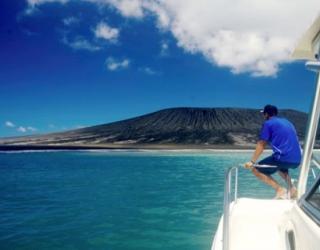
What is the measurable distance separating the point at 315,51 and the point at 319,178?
1.72m

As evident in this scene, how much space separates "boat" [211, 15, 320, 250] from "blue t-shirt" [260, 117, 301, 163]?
0.86 m

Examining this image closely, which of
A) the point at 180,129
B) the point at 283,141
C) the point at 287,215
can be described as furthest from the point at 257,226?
the point at 180,129

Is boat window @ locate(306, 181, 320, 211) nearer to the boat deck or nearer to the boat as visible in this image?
the boat

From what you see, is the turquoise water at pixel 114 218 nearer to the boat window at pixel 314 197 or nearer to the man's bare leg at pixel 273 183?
the man's bare leg at pixel 273 183

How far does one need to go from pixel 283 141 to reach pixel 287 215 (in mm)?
1725

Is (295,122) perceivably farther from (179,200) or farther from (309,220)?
(309,220)

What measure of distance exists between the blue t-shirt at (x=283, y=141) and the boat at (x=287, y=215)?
33.9 inches

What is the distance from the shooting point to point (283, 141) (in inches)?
229

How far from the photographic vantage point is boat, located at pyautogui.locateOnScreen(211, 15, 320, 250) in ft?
10.4

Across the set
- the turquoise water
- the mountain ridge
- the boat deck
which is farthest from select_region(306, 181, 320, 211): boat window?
the mountain ridge

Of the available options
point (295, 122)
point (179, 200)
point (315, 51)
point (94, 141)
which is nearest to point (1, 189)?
point (179, 200)

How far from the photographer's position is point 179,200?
1511cm

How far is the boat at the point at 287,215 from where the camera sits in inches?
125

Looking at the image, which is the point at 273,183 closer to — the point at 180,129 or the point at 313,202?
the point at 313,202
